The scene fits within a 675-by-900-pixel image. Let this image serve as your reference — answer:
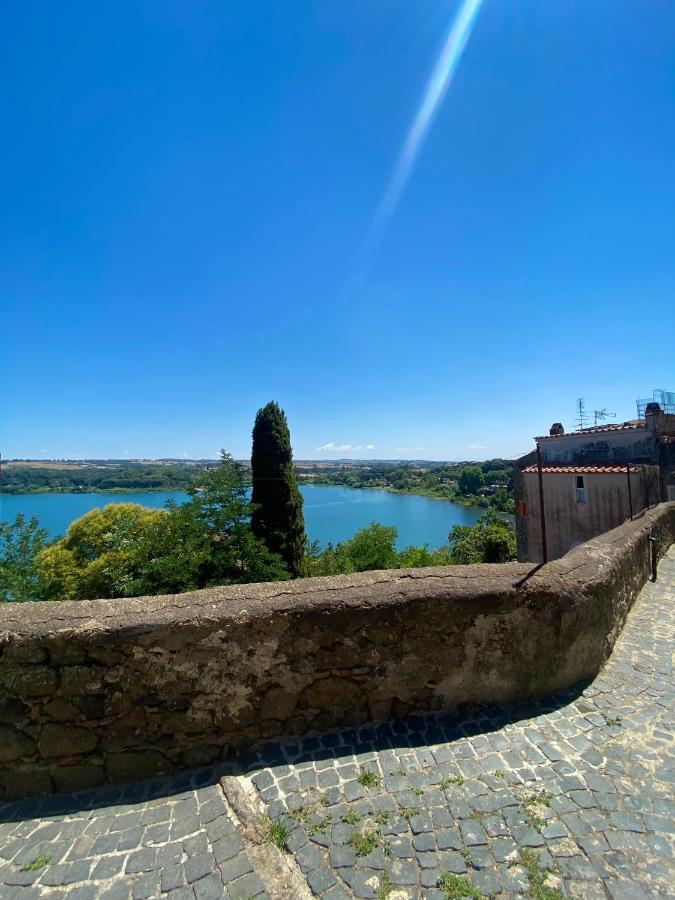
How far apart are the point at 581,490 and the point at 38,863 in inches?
531

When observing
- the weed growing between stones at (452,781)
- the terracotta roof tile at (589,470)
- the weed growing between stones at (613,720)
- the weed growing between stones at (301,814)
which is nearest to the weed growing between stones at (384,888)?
the weed growing between stones at (301,814)

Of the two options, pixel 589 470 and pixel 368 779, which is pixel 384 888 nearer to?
pixel 368 779

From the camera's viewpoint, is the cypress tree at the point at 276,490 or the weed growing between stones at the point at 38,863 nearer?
the weed growing between stones at the point at 38,863

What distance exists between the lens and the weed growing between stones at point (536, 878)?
1.83m

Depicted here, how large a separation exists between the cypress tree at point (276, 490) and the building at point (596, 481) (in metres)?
7.65

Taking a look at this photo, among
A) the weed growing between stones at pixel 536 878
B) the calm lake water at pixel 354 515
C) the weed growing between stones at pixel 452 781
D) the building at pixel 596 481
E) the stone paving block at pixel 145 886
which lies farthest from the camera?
the calm lake water at pixel 354 515

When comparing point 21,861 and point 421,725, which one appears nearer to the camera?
point 21,861

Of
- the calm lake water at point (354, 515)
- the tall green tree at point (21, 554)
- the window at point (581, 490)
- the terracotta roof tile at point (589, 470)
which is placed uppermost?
the terracotta roof tile at point (589, 470)

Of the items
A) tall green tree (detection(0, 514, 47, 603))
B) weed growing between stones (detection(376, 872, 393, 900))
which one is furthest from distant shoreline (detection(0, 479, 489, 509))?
weed growing between stones (detection(376, 872, 393, 900))

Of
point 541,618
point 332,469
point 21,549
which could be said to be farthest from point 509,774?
point 332,469

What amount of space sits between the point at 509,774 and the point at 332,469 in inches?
6795

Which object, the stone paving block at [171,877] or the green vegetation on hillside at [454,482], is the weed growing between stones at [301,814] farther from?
the green vegetation on hillside at [454,482]

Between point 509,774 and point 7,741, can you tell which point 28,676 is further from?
point 509,774

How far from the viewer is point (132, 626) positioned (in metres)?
2.65
